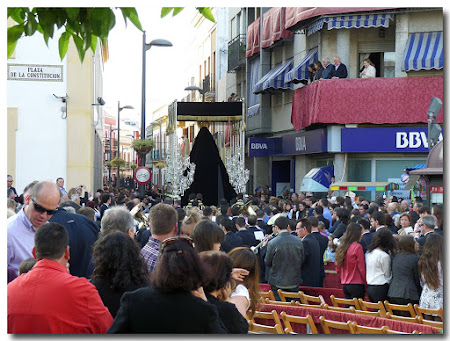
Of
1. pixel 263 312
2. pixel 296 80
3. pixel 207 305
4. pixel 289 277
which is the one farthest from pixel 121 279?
pixel 296 80

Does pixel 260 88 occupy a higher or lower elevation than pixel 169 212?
higher

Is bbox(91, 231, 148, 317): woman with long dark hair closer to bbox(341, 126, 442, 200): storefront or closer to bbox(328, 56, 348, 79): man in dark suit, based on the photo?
bbox(341, 126, 442, 200): storefront

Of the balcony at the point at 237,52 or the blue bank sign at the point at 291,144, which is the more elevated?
the balcony at the point at 237,52

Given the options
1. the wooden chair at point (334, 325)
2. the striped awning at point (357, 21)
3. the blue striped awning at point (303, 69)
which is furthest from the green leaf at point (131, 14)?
the blue striped awning at point (303, 69)

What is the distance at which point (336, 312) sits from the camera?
289 inches

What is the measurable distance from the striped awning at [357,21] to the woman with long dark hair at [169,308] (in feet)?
67.4

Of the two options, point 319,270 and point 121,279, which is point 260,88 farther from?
point 121,279

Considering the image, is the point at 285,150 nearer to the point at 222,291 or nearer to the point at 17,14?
the point at 222,291

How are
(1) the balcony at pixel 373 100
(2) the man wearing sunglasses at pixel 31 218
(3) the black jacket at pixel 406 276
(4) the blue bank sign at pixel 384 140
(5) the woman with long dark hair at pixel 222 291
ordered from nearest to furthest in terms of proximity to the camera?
(5) the woman with long dark hair at pixel 222 291
(2) the man wearing sunglasses at pixel 31 218
(3) the black jacket at pixel 406 276
(1) the balcony at pixel 373 100
(4) the blue bank sign at pixel 384 140

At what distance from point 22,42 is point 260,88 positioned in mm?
13995

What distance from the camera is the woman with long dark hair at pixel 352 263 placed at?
980 cm

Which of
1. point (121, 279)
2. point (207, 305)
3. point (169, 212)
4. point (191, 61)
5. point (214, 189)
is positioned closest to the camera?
point (207, 305)

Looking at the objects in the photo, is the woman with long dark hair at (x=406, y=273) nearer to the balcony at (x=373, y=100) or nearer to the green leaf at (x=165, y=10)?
the green leaf at (x=165, y=10)

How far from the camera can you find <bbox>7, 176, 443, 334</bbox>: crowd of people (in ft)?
14.3
